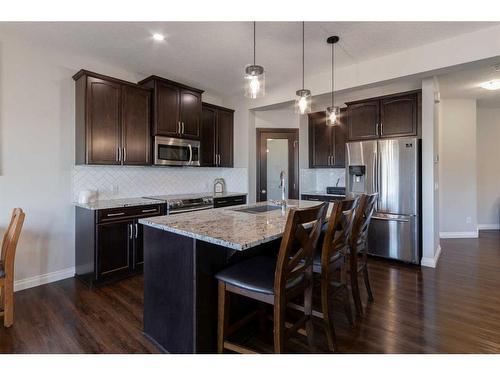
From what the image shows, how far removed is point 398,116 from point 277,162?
2135 mm

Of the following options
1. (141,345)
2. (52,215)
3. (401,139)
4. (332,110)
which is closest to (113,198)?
(52,215)

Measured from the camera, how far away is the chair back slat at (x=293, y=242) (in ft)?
4.55

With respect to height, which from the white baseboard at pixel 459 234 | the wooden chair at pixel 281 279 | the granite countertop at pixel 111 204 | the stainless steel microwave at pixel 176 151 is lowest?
the white baseboard at pixel 459 234

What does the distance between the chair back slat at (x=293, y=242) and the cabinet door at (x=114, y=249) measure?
224 centimetres

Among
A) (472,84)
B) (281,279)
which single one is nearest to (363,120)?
(472,84)

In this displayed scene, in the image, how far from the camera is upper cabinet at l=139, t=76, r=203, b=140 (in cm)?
358

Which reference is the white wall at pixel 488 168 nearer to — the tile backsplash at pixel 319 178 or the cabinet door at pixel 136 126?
the tile backsplash at pixel 319 178

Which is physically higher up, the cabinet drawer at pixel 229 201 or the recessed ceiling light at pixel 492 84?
the recessed ceiling light at pixel 492 84

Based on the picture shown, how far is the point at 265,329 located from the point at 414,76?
3110 mm

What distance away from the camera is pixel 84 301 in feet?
8.42

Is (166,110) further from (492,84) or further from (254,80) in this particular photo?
(492,84)

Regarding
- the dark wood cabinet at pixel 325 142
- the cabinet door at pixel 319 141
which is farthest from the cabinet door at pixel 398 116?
the cabinet door at pixel 319 141

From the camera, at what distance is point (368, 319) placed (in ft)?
7.32
